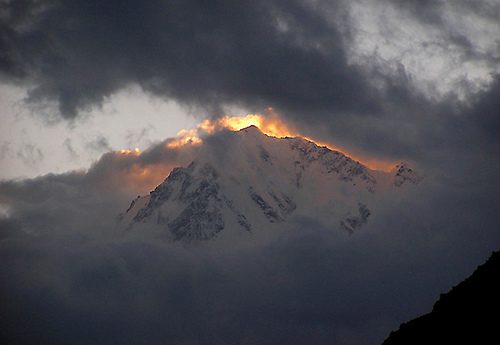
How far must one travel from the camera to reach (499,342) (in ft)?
347

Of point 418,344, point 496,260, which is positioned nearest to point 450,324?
point 418,344

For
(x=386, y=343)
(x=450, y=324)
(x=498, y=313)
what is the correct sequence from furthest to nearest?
1. (x=386, y=343)
2. (x=450, y=324)
3. (x=498, y=313)

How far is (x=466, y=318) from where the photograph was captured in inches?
4692

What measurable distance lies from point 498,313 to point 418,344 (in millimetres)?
14650

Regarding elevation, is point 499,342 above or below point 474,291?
below

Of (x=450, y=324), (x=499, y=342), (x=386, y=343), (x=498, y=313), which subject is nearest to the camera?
(x=499, y=342)

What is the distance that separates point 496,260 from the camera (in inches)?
5044

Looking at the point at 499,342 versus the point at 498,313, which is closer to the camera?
the point at 499,342

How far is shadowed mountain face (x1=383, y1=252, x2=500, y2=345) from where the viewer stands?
11300 cm

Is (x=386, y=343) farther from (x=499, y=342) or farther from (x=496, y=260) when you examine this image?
(x=499, y=342)

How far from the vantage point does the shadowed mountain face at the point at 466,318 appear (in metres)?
113

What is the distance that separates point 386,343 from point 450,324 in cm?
1611

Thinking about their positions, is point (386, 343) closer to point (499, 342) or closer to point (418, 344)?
point (418, 344)

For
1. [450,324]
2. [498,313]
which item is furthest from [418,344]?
[498,313]
